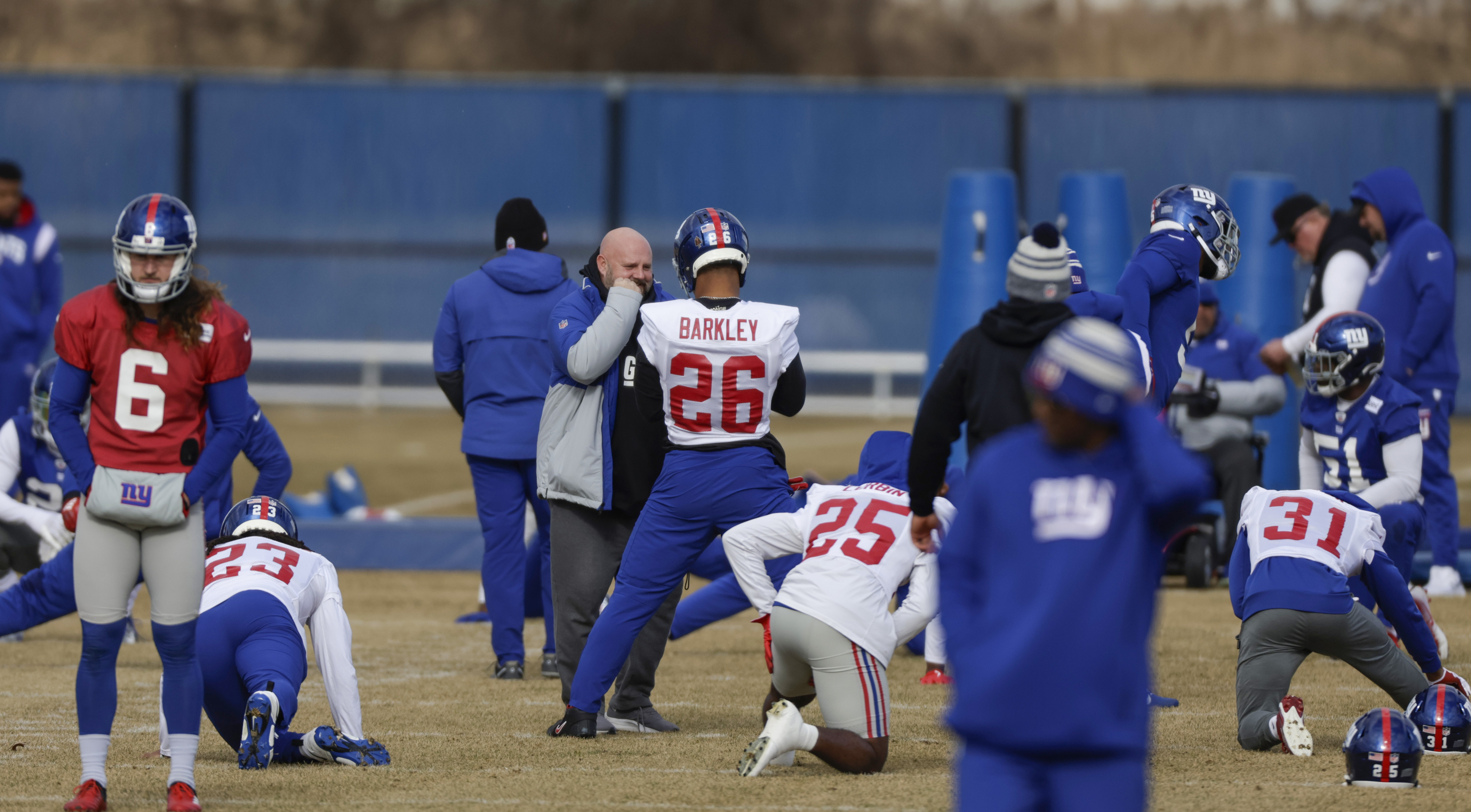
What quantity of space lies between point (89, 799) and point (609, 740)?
2.02 metres

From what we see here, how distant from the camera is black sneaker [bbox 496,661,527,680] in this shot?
8.30 meters

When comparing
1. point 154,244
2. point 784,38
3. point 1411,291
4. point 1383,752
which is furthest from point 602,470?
point 784,38

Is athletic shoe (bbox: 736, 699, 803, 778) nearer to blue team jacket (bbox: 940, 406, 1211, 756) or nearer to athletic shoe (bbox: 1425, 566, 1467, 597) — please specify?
blue team jacket (bbox: 940, 406, 1211, 756)

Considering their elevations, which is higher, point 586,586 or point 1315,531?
point 1315,531

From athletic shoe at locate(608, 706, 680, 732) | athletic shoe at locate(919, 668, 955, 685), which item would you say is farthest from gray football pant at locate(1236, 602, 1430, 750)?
athletic shoe at locate(608, 706, 680, 732)

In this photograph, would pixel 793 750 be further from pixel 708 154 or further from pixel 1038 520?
pixel 708 154

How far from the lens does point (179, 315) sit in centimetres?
546

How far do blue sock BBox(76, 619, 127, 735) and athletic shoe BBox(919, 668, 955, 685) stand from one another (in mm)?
3801

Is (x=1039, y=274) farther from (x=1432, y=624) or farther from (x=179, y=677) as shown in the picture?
(x=1432, y=624)

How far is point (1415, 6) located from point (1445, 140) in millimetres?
19291

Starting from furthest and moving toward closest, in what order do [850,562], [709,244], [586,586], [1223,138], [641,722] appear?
[1223,138]
[586,586]
[641,722]
[709,244]
[850,562]

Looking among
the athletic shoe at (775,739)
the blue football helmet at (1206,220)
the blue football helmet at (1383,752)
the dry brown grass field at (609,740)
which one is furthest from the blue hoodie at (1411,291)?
the athletic shoe at (775,739)

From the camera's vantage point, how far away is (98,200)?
24.2m

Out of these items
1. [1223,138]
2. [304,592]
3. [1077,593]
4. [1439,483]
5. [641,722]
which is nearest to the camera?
[1077,593]
